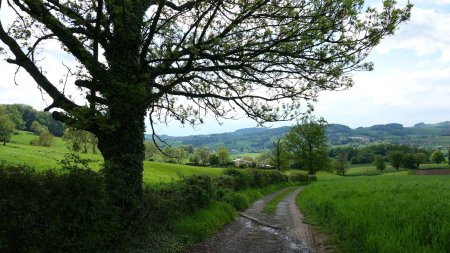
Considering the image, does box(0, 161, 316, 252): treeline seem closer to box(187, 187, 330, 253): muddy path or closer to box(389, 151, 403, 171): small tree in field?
box(187, 187, 330, 253): muddy path

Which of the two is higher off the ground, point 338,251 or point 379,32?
point 379,32

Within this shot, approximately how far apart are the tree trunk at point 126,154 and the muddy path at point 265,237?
2.55 meters

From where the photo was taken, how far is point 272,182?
45219 mm

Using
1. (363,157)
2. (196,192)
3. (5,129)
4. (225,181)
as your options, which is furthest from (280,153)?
(363,157)

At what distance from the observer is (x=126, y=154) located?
10625 millimetres

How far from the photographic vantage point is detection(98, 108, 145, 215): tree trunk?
1016 cm

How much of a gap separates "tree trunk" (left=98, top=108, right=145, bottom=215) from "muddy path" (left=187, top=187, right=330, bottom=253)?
2546 millimetres

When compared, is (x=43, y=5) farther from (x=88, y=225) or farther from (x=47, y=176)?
(x=88, y=225)

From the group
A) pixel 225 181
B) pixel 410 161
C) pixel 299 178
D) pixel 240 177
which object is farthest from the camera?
pixel 410 161

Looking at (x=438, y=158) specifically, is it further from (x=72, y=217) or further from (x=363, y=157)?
(x=72, y=217)

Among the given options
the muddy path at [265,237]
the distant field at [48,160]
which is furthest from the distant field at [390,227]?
the distant field at [48,160]

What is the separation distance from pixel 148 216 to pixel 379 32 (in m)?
9.04

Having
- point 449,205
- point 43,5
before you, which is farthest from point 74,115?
point 449,205

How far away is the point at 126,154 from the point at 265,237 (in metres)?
6.30
